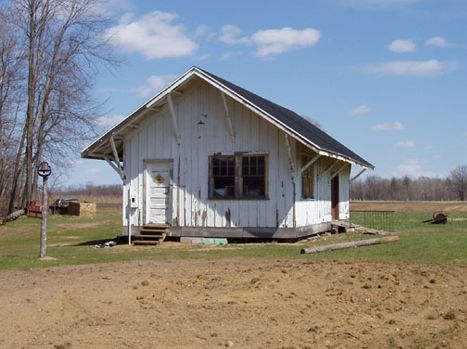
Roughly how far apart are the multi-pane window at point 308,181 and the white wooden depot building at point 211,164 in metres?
0.03

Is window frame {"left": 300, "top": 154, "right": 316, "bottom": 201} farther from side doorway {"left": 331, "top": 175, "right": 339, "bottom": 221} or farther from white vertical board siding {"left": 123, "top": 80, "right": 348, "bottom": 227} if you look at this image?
side doorway {"left": 331, "top": 175, "right": 339, "bottom": 221}

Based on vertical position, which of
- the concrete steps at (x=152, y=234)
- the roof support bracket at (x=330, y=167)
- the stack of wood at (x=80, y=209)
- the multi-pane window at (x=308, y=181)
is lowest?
the concrete steps at (x=152, y=234)

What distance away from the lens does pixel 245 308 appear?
920 centimetres

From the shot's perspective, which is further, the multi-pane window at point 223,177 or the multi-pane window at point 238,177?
the multi-pane window at point 223,177

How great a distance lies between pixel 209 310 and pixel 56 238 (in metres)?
19.3

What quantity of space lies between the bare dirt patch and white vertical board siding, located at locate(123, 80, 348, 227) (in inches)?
333

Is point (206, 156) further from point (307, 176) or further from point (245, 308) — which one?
point (245, 308)

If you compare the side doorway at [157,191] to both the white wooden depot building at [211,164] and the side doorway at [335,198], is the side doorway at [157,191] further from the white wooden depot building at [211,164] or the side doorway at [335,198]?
the side doorway at [335,198]

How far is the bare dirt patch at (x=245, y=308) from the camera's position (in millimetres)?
7949

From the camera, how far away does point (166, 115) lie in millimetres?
22078

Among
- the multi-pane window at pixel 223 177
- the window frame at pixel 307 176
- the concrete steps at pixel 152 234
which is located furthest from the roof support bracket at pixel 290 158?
the concrete steps at pixel 152 234

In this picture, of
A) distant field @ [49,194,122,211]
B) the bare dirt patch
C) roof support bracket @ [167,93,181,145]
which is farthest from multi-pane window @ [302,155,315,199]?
distant field @ [49,194,122,211]

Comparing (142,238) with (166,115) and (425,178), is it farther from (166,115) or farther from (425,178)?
(425,178)

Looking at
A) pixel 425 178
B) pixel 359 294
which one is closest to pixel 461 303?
pixel 359 294
